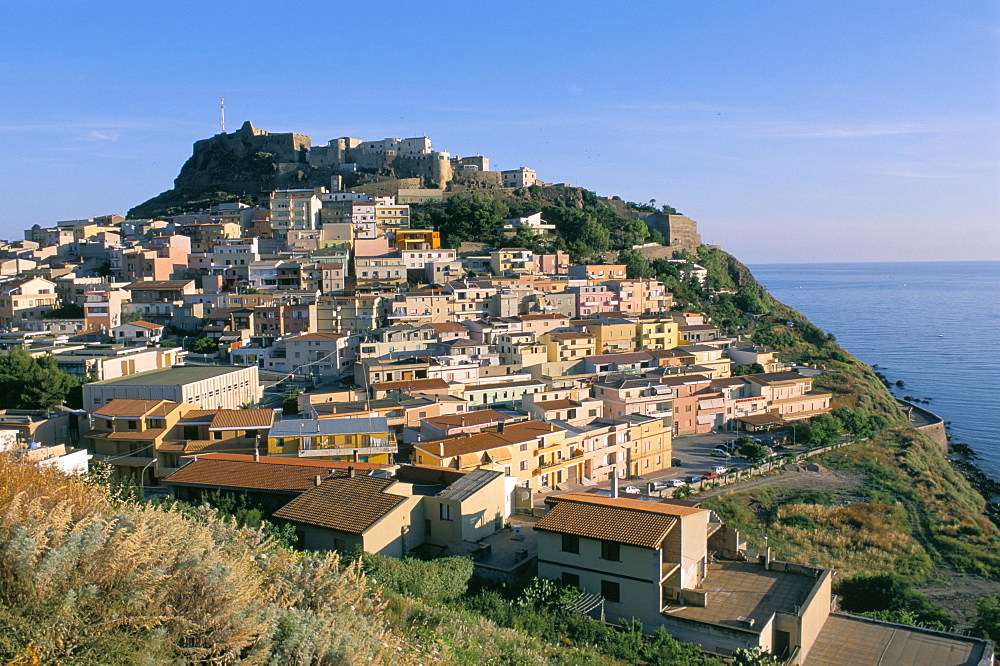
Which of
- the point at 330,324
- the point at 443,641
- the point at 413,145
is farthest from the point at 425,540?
the point at 413,145

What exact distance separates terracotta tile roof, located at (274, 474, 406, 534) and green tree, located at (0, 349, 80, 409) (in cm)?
1161

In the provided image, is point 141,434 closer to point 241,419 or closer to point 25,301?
point 241,419

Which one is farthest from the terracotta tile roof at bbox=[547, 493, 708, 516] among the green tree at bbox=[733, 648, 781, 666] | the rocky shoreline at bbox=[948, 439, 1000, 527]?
the rocky shoreline at bbox=[948, 439, 1000, 527]

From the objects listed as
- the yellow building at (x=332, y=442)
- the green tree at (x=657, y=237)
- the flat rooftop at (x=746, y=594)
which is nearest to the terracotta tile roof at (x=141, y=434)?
the yellow building at (x=332, y=442)

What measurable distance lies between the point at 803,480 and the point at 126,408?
15.4m

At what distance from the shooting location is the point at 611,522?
845cm

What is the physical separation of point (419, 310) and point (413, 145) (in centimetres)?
2189

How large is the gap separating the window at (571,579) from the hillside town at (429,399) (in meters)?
0.04

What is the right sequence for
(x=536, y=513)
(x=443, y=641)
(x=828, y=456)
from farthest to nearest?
(x=828, y=456)
(x=536, y=513)
(x=443, y=641)

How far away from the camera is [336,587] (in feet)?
17.3

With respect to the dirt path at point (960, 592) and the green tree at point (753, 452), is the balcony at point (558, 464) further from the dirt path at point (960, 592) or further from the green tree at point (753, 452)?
the dirt path at point (960, 592)

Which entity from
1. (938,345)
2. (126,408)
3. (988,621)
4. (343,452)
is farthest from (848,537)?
(938,345)

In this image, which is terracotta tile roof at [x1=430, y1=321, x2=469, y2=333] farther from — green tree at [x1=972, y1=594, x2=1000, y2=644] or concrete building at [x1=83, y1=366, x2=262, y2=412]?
green tree at [x1=972, y1=594, x2=1000, y2=644]

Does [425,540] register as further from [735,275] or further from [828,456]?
[735,275]
